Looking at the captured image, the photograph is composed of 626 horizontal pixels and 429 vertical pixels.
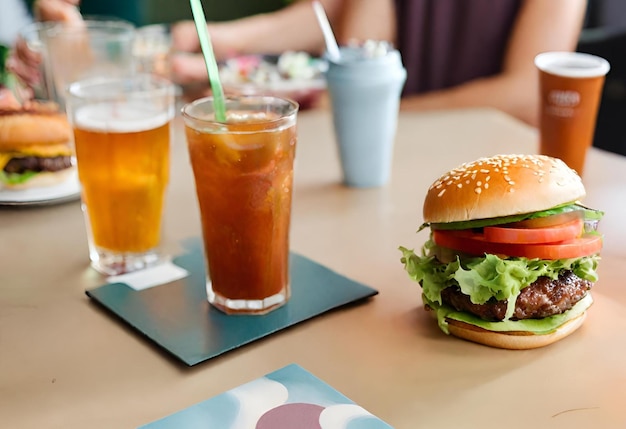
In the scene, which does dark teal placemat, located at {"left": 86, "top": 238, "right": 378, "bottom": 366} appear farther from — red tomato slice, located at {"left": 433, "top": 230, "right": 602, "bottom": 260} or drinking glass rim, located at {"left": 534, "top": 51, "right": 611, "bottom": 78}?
drinking glass rim, located at {"left": 534, "top": 51, "right": 611, "bottom": 78}

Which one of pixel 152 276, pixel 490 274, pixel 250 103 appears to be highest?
pixel 250 103

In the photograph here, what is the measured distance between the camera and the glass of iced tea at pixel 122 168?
1129mm

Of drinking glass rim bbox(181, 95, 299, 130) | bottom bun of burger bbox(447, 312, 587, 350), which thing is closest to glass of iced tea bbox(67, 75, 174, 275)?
drinking glass rim bbox(181, 95, 299, 130)

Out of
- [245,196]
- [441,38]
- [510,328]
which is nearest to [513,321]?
[510,328]

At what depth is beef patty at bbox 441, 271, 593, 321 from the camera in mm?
907

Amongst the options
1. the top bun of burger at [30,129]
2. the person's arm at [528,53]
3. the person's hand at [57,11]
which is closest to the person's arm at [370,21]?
the person's arm at [528,53]

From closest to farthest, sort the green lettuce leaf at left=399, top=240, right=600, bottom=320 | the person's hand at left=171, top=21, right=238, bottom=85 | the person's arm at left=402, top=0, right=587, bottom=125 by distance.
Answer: the green lettuce leaf at left=399, top=240, right=600, bottom=320 → the person's arm at left=402, top=0, right=587, bottom=125 → the person's hand at left=171, top=21, right=238, bottom=85

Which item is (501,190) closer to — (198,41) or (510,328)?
(510,328)

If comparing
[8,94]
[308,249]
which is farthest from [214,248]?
[8,94]

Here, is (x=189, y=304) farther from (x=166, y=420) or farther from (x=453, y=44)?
(x=453, y=44)

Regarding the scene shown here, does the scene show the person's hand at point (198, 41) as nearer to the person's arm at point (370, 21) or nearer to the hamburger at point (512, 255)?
the person's arm at point (370, 21)

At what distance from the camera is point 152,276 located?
3.69 feet

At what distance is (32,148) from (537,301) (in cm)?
95

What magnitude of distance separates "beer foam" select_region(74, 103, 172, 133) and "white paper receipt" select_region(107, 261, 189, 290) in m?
0.21
